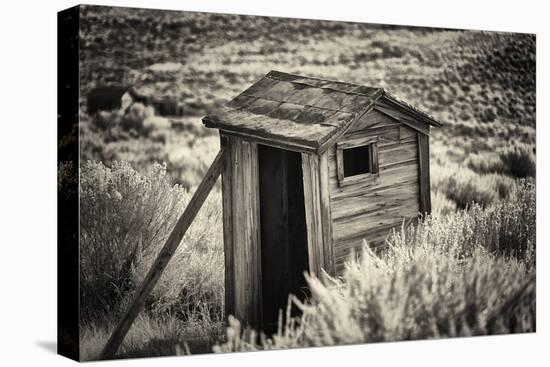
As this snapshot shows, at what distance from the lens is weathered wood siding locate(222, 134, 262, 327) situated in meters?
9.45

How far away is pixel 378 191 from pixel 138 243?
207cm

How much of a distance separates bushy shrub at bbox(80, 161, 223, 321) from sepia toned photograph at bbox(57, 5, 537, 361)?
0.04 feet

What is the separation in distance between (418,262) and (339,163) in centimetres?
119

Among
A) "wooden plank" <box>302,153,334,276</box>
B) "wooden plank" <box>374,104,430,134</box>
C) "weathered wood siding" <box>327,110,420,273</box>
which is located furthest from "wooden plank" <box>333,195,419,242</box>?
"wooden plank" <box>374,104,430,134</box>

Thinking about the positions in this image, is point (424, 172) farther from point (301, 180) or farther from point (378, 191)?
point (301, 180)

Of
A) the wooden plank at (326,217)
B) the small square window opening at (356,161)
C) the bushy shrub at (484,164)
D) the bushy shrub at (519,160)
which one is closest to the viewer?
the wooden plank at (326,217)

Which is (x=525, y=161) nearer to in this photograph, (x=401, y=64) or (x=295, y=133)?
(x=401, y=64)

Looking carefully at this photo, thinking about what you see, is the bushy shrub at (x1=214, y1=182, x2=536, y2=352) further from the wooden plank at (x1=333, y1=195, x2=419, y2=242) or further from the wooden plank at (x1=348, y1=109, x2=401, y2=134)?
the wooden plank at (x1=348, y1=109, x2=401, y2=134)

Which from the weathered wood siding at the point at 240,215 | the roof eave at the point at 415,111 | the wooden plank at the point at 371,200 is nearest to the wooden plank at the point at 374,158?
the wooden plank at the point at 371,200

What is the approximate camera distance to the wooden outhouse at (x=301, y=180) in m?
9.41

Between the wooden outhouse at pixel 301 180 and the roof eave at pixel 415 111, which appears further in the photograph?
the roof eave at pixel 415 111

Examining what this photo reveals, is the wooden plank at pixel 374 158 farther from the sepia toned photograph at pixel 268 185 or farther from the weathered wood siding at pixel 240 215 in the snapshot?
the weathered wood siding at pixel 240 215

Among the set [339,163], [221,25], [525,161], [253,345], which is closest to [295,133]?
[339,163]

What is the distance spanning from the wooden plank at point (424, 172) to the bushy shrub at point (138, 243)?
1840mm
